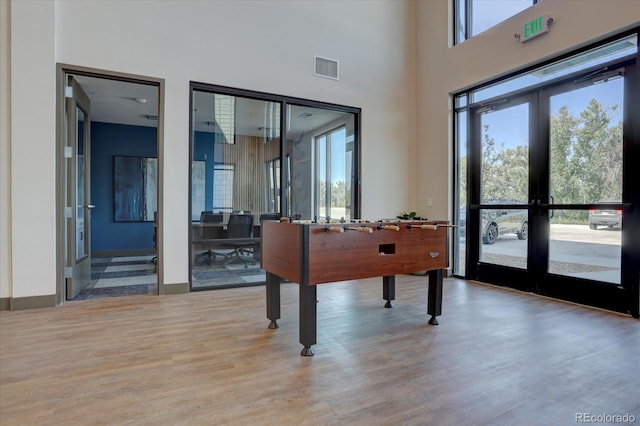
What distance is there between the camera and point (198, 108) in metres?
4.41

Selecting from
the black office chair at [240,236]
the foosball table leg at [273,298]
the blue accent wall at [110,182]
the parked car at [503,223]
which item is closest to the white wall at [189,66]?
the black office chair at [240,236]

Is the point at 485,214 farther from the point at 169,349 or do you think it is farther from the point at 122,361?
the point at 122,361

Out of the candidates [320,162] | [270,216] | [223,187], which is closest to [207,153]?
[223,187]

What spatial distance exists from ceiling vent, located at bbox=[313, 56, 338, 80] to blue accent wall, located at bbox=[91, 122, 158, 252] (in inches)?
168

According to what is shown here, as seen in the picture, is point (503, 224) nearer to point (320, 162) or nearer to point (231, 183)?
point (320, 162)

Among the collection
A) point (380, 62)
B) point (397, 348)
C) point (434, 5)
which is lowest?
point (397, 348)

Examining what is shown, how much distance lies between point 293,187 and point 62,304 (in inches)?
117

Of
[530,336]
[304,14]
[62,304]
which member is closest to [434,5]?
[304,14]

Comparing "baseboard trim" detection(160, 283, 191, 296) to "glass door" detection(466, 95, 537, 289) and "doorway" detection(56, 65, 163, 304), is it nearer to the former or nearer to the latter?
"doorway" detection(56, 65, 163, 304)

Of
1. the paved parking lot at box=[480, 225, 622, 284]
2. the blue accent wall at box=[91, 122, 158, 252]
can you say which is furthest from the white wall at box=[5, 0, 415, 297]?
the blue accent wall at box=[91, 122, 158, 252]

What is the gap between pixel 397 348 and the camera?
2.53m

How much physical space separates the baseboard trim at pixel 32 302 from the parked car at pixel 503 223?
5.17 m

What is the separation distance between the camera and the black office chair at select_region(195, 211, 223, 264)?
173 inches

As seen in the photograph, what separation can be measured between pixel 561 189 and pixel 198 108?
14.5ft
